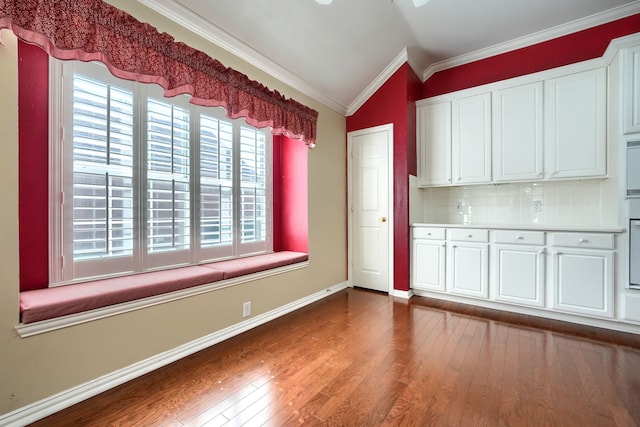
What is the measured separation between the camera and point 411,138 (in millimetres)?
3457

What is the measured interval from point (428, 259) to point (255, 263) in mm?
2002

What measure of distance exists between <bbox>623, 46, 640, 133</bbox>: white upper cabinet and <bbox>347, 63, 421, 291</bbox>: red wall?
1813 millimetres

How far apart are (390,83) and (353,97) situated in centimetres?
49

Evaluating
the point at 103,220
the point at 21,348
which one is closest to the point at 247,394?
the point at 21,348

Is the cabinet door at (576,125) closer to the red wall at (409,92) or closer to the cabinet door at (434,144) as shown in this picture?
the red wall at (409,92)

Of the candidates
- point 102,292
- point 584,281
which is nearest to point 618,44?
point 584,281

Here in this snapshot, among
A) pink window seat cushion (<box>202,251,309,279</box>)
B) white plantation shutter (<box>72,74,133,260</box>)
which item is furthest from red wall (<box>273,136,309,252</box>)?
white plantation shutter (<box>72,74,133,260</box>)

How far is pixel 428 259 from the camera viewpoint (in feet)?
10.8

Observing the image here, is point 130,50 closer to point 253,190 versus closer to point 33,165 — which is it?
point 33,165

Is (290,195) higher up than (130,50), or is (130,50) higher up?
(130,50)

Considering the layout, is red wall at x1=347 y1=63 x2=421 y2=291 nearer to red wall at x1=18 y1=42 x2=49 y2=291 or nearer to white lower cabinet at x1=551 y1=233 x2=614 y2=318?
white lower cabinet at x1=551 y1=233 x2=614 y2=318

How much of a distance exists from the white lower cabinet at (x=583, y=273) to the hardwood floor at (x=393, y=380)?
21cm

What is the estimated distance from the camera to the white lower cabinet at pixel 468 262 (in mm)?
2955

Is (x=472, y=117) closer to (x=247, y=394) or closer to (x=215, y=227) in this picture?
(x=215, y=227)
